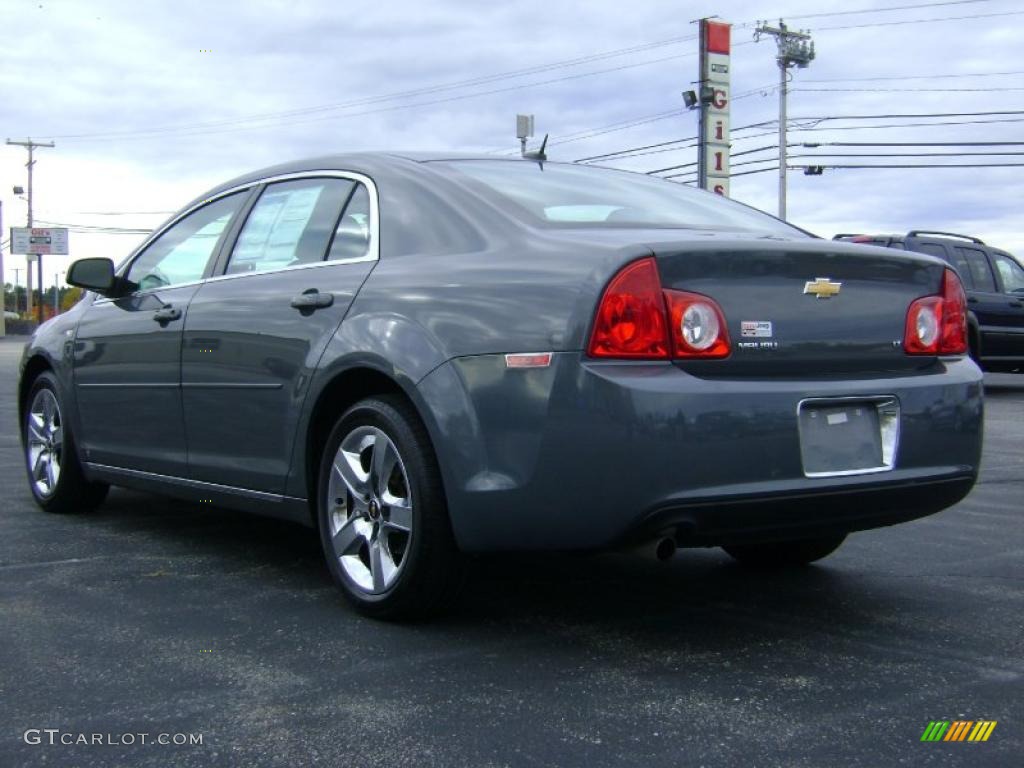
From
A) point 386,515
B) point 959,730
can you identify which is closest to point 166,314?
point 386,515

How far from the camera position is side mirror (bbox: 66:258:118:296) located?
5.39 m

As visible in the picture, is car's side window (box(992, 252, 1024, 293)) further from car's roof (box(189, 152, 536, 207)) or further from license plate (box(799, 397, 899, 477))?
license plate (box(799, 397, 899, 477))

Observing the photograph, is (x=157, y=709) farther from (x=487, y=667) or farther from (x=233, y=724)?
(x=487, y=667)

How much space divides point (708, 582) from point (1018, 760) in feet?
5.94

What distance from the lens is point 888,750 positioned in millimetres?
2730

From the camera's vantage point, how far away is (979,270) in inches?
594

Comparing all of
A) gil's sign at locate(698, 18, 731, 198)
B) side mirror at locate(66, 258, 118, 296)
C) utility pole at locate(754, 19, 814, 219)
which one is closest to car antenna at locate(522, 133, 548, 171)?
side mirror at locate(66, 258, 118, 296)

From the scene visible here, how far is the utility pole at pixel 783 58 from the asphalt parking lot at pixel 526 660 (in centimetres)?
4470

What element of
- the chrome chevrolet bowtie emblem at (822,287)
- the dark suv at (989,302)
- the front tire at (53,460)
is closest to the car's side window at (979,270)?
the dark suv at (989,302)

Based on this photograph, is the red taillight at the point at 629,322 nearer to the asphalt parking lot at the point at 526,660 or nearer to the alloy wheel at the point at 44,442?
the asphalt parking lot at the point at 526,660

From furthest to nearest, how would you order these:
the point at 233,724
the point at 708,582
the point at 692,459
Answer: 1. the point at 708,582
2. the point at 692,459
3. the point at 233,724

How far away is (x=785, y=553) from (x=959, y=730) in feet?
5.89

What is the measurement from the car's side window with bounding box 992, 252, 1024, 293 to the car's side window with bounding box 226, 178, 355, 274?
12558mm

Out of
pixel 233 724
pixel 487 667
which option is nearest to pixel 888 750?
pixel 487 667
